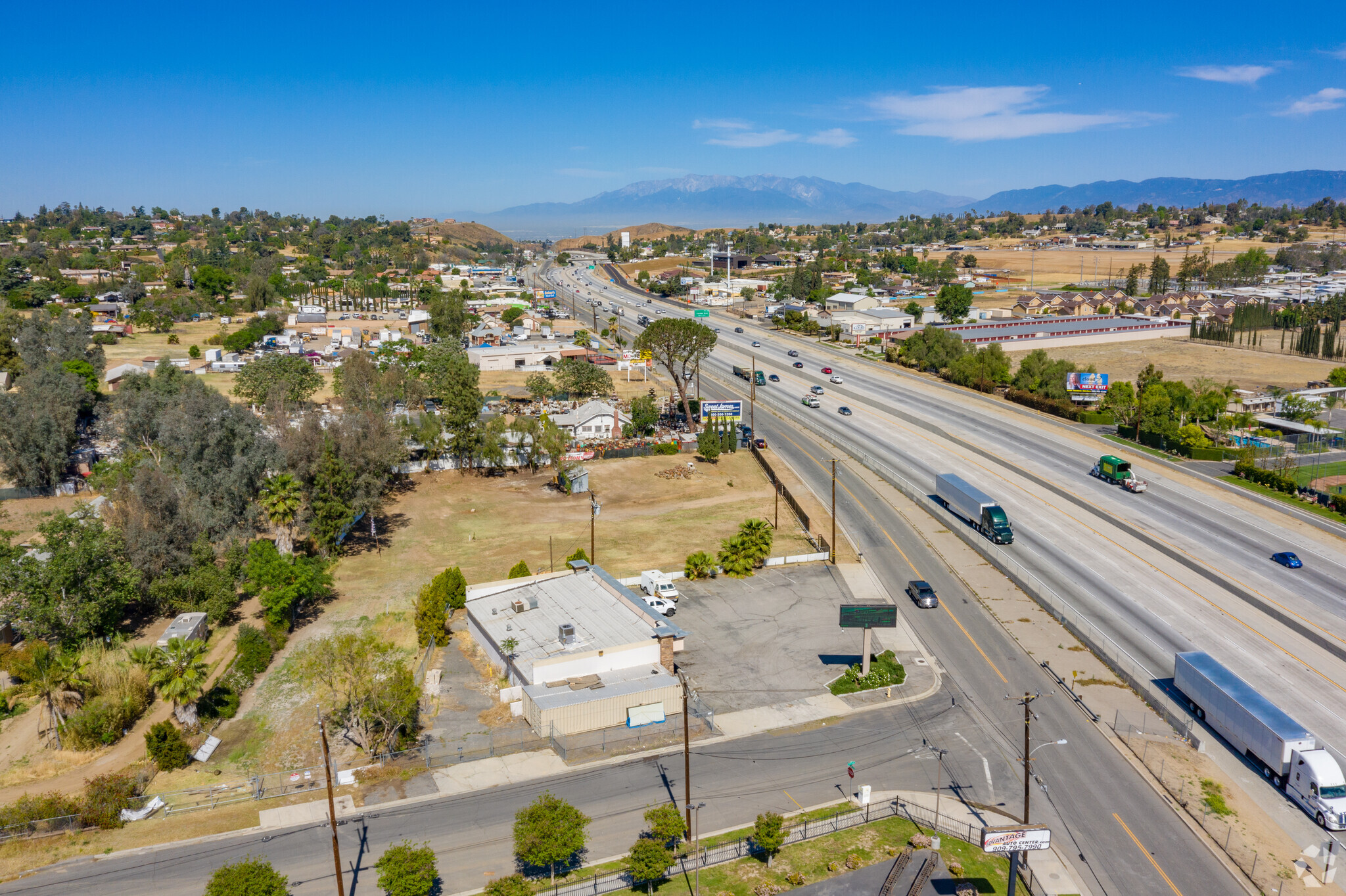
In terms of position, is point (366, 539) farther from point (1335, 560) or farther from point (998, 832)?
point (1335, 560)

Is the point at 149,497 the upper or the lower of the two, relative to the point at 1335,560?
upper

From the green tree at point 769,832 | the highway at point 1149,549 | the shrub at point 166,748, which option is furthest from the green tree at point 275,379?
the green tree at point 769,832

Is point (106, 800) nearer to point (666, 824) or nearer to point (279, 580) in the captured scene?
point (279, 580)

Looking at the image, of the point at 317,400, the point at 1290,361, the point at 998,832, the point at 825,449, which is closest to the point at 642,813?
the point at 998,832

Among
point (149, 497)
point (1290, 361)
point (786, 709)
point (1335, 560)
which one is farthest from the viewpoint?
point (1290, 361)

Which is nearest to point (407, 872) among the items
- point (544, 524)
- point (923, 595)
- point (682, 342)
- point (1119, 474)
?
point (923, 595)

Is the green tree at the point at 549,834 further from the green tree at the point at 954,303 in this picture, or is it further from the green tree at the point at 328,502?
the green tree at the point at 954,303
